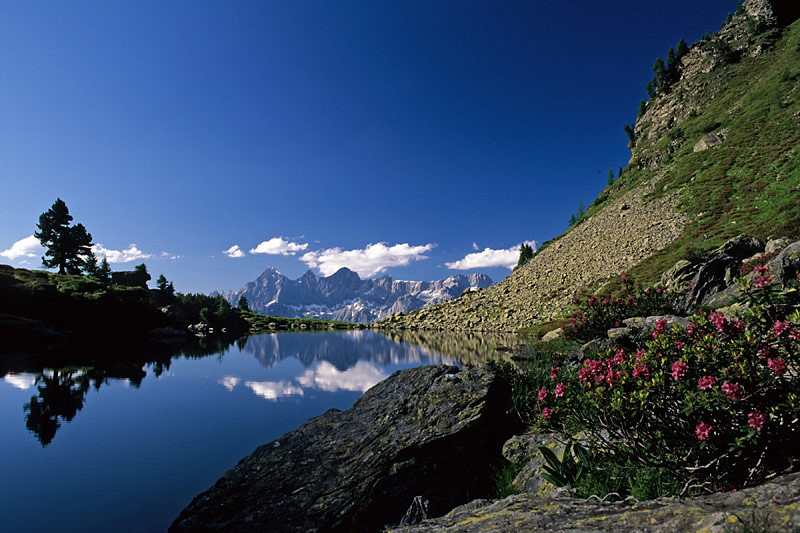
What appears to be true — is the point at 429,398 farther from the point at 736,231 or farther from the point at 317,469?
the point at 736,231

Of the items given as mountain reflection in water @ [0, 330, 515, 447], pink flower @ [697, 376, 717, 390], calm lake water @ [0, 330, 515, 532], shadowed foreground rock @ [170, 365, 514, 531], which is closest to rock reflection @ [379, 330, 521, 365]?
mountain reflection in water @ [0, 330, 515, 447]

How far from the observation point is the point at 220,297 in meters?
82.6

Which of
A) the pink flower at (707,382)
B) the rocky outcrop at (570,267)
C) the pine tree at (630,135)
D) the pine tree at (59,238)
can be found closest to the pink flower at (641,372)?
the pink flower at (707,382)

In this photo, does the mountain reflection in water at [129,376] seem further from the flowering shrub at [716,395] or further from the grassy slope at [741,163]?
the grassy slope at [741,163]

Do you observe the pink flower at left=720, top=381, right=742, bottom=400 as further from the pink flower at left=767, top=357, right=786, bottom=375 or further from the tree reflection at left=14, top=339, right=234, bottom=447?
the tree reflection at left=14, top=339, right=234, bottom=447

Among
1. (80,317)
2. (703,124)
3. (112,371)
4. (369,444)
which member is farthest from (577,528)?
(703,124)

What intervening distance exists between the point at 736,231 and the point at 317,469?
44419mm

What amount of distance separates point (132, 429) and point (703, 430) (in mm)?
15564

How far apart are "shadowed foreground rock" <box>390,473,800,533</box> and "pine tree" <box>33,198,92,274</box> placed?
293 ft

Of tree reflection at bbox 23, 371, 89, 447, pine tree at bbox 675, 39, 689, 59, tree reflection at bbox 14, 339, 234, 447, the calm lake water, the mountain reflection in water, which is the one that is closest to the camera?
the calm lake water

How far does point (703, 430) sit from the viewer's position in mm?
3104

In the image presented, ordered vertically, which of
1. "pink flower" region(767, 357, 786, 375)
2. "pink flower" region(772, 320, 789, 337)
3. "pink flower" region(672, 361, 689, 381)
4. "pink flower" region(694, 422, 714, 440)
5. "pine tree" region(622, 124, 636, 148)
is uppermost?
"pine tree" region(622, 124, 636, 148)

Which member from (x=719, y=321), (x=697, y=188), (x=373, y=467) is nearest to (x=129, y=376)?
(x=373, y=467)

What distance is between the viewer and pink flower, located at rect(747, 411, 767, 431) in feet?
8.87
